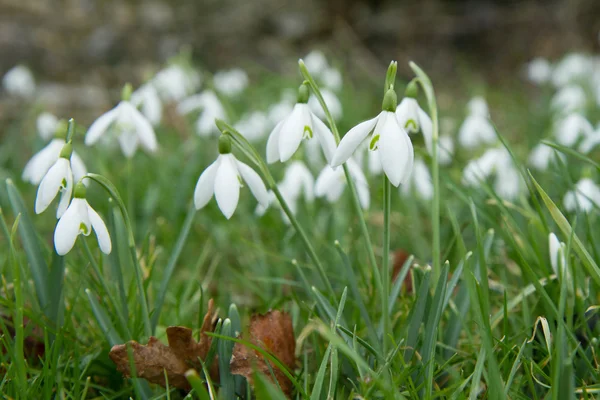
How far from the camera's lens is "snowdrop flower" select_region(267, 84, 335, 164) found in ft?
3.38

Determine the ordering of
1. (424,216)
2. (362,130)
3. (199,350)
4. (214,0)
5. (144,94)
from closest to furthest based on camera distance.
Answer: (362,130) → (199,350) → (144,94) → (424,216) → (214,0)

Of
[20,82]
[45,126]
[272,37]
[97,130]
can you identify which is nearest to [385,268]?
[97,130]

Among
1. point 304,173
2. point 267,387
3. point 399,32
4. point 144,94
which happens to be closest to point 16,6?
point 144,94

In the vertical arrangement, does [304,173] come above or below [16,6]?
below

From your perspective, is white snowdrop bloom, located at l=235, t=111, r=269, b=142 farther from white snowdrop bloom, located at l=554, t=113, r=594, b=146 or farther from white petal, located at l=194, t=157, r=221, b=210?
white petal, located at l=194, t=157, r=221, b=210

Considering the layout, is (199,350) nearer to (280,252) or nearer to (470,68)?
(280,252)

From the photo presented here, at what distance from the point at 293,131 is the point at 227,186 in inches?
6.0

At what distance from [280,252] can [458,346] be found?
2.51 feet

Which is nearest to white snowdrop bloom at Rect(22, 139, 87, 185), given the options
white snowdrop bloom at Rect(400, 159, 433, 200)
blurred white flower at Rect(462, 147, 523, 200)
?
white snowdrop bloom at Rect(400, 159, 433, 200)

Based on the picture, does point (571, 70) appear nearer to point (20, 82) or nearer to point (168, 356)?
point (20, 82)

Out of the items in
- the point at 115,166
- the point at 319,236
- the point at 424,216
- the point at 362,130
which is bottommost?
the point at 424,216

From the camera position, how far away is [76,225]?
0.98 meters

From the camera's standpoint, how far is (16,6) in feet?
12.4

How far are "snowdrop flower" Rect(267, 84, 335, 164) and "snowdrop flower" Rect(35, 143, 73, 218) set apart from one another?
0.37 metres
